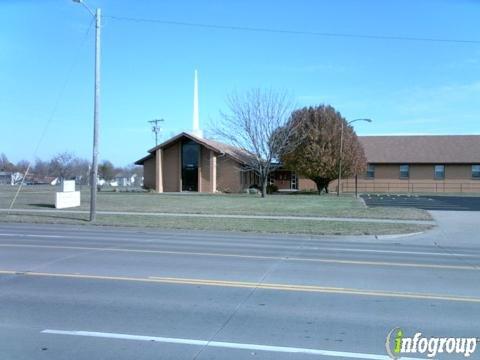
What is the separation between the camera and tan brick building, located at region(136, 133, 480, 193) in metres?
53.9

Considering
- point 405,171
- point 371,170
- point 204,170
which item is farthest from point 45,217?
point 405,171

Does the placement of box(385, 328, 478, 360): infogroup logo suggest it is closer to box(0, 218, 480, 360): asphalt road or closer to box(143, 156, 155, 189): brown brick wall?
box(0, 218, 480, 360): asphalt road

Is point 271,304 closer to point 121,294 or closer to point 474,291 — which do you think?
point 121,294

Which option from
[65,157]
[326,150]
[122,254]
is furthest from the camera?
[65,157]

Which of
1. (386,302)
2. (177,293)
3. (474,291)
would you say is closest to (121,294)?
(177,293)

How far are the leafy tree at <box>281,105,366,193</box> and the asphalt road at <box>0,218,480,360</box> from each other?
125 feet

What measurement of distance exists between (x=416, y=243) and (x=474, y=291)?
8317 mm

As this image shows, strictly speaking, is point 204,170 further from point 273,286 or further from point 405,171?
point 273,286

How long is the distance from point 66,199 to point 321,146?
28566mm

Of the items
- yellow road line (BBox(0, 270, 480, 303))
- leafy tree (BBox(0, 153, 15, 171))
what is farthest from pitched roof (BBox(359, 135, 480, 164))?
leafy tree (BBox(0, 153, 15, 171))

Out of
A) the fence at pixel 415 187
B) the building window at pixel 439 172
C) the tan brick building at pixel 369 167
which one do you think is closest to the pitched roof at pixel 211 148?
the tan brick building at pixel 369 167

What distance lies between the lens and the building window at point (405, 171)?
61.1m

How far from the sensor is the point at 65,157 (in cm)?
9606

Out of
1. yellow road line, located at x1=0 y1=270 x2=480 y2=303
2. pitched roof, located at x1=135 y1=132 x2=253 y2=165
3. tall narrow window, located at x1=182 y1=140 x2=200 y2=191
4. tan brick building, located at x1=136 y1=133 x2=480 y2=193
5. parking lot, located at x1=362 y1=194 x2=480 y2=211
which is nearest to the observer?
yellow road line, located at x1=0 y1=270 x2=480 y2=303
